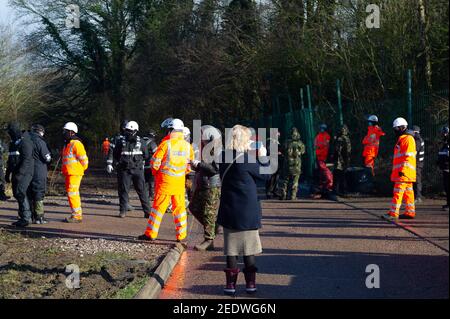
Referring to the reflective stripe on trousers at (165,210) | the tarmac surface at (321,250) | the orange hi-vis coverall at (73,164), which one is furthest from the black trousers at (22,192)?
the reflective stripe on trousers at (165,210)

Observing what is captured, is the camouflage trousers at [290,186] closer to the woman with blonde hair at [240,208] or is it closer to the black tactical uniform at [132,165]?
the black tactical uniform at [132,165]

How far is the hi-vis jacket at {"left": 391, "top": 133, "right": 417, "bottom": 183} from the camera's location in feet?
39.4

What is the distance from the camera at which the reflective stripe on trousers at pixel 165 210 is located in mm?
→ 10820

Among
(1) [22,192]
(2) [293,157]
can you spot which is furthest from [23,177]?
(2) [293,157]

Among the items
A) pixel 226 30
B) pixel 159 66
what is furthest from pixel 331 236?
pixel 159 66

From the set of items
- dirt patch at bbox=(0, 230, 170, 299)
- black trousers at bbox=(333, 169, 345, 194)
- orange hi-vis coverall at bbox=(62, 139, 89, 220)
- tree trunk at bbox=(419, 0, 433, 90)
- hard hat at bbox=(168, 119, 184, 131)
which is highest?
tree trunk at bbox=(419, 0, 433, 90)

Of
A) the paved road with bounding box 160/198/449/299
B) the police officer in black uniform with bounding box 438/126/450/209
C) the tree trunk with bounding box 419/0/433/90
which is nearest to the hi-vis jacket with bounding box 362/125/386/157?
the police officer in black uniform with bounding box 438/126/450/209

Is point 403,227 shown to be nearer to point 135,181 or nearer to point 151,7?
Answer: point 135,181

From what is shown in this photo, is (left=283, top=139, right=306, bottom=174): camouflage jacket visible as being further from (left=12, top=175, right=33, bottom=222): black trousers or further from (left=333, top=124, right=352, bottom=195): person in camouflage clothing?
(left=12, top=175, right=33, bottom=222): black trousers

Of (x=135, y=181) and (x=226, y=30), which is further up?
(x=226, y=30)

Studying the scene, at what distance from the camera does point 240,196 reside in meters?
7.75

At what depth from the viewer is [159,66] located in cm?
3759

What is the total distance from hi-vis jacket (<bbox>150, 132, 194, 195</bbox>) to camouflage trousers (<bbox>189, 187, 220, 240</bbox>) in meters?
0.40
